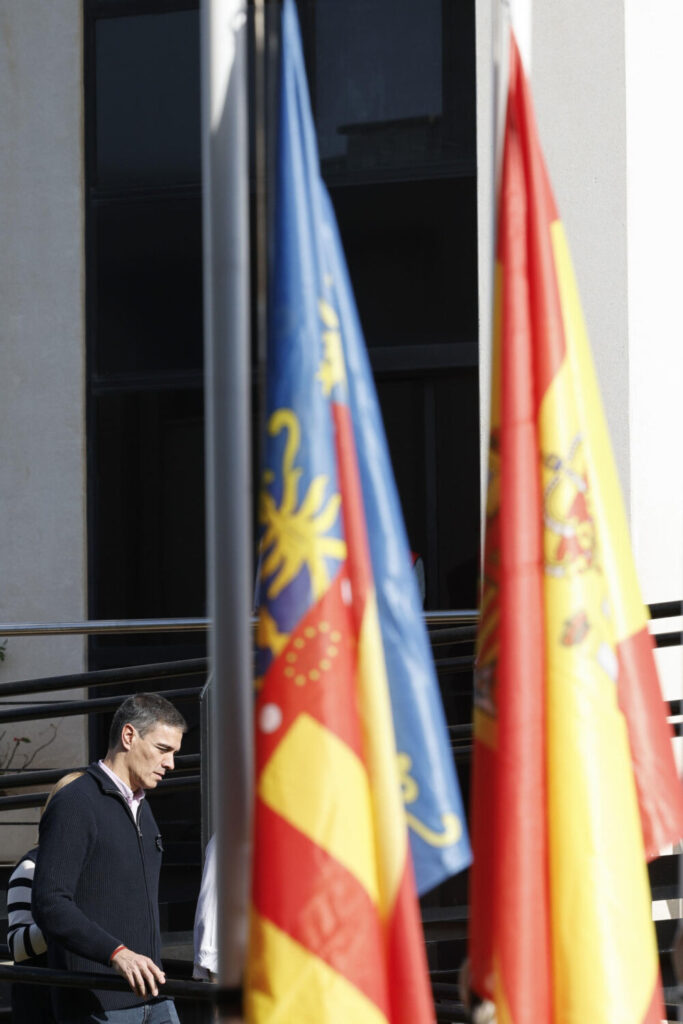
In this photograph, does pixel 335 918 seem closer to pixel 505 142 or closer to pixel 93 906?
pixel 505 142

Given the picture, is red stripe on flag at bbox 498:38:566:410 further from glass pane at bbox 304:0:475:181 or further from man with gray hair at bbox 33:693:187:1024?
glass pane at bbox 304:0:475:181

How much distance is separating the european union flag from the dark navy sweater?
1.89 metres

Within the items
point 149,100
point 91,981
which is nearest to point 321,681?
point 91,981

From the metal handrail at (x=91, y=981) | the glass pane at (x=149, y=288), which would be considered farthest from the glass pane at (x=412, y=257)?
the metal handrail at (x=91, y=981)

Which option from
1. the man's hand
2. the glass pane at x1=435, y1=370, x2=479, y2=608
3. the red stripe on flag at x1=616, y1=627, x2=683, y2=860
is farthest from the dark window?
the red stripe on flag at x1=616, y1=627, x2=683, y2=860

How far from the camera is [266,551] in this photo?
2.70 m

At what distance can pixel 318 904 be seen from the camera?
253cm

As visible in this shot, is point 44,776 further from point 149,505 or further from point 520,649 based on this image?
point 149,505

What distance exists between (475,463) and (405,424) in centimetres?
56

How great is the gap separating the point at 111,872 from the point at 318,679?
2226 mm

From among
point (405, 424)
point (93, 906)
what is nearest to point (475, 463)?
point (405, 424)

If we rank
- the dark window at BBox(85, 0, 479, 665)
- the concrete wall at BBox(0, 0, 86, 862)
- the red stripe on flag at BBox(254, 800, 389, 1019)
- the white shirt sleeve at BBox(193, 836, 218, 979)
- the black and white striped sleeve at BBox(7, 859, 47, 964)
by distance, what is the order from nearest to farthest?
the red stripe on flag at BBox(254, 800, 389, 1019)
the white shirt sleeve at BBox(193, 836, 218, 979)
the black and white striped sleeve at BBox(7, 859, 47, 964)
the dark window at BBox(85, 0, 479, 665)
the concrete wall at BBox(0, 0, 86, 862)

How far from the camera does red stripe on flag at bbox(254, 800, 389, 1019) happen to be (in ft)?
8.28

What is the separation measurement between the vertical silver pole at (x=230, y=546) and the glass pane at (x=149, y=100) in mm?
8349
